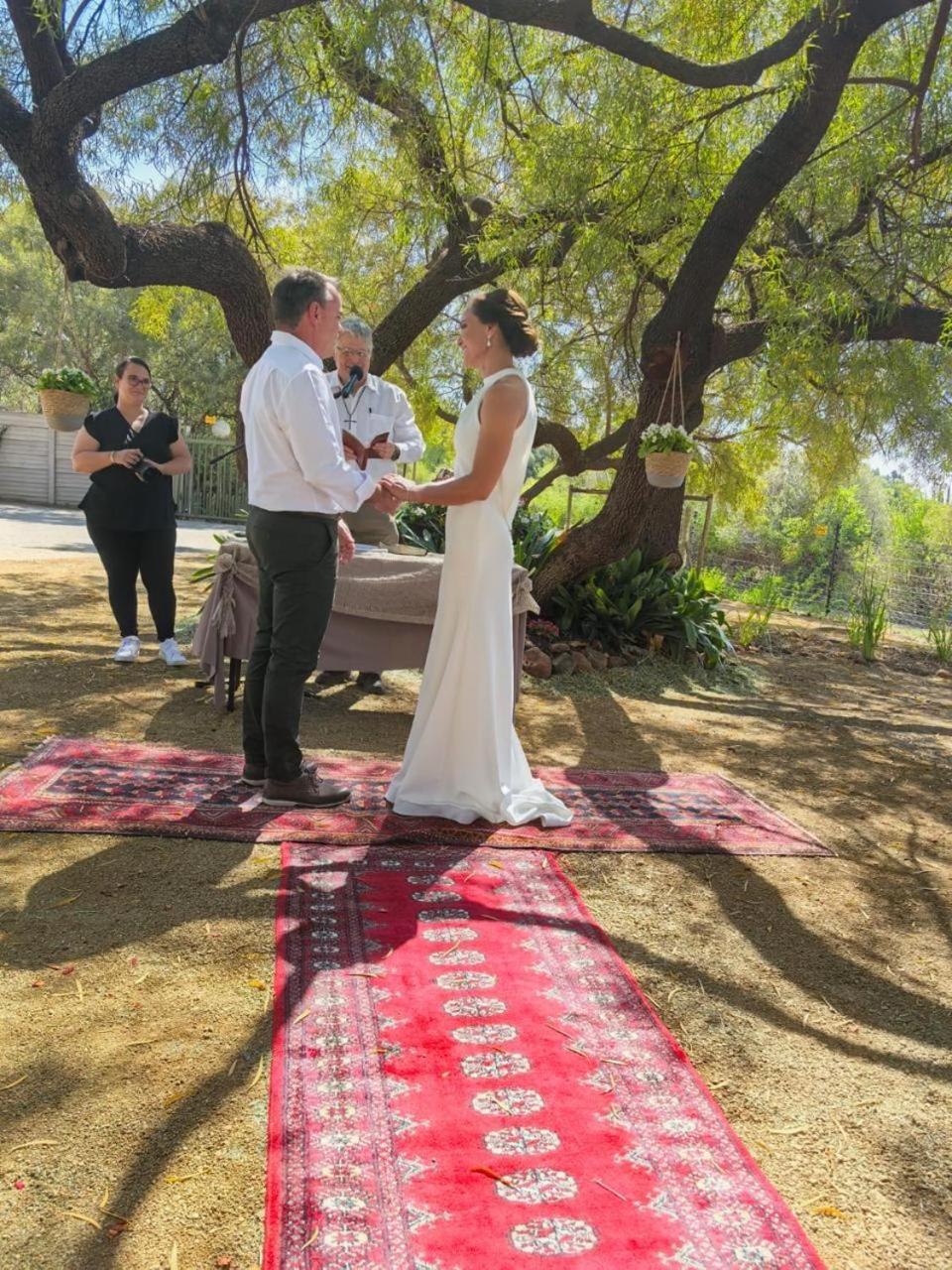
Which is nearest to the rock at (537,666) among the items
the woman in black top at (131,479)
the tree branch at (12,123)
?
the woman in black top at (131,479)

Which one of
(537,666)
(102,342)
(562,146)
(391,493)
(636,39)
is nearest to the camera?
(391,493)

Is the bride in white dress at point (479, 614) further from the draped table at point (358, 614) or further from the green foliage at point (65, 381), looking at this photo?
the green foliage at point (65, 381)

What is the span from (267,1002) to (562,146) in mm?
6535

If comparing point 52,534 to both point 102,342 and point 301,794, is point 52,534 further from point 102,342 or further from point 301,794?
point 102,342

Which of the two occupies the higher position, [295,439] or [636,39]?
[636,39]

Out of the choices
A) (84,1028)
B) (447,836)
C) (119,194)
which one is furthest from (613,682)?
(84,1028)

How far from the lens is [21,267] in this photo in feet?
92.6

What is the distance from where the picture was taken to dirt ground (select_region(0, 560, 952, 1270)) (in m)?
2.04

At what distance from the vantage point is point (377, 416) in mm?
6062

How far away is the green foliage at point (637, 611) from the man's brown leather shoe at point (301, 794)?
4717 millimetres

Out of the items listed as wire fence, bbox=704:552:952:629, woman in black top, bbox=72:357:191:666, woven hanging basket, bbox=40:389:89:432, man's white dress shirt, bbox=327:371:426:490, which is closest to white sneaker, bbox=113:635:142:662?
woman in black top, bbox=72:357:191:666

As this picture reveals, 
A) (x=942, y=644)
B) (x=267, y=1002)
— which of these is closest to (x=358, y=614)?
(x=267, y=1002)

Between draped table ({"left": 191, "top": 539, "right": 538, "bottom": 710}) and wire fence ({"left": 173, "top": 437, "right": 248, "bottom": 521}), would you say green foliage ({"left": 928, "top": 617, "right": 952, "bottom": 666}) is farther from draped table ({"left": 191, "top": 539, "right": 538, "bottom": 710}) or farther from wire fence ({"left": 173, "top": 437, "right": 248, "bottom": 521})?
wire fence ({"left": 173, "top": 437, "right": 248, "bottom": 521})

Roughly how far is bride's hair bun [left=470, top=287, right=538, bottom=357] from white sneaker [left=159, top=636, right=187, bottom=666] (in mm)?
3692
